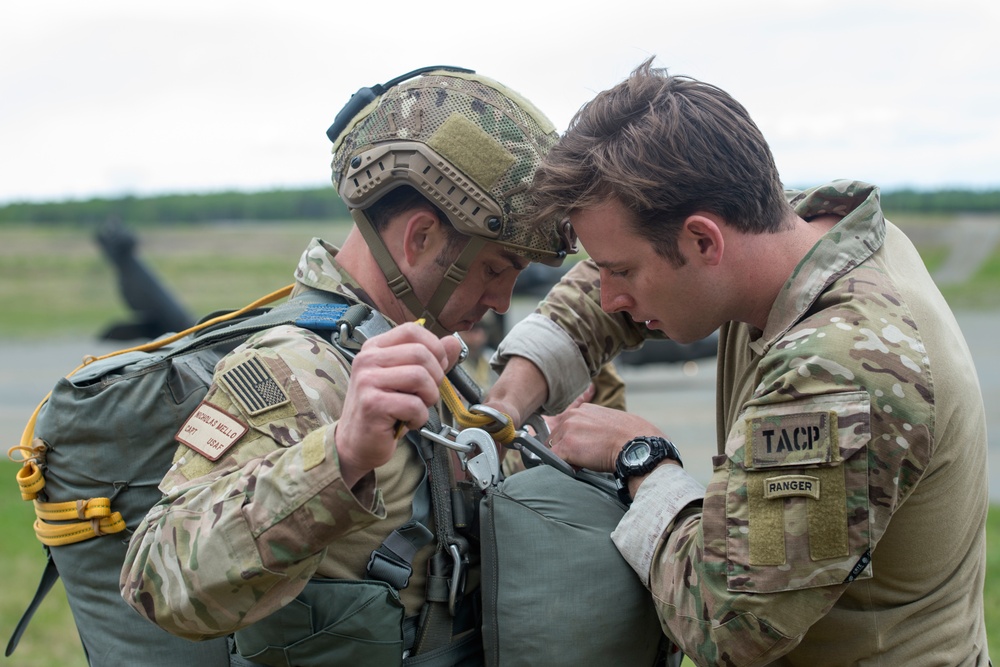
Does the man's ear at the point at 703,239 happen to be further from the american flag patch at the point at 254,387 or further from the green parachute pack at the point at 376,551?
the american flag patch at the point at 254,387

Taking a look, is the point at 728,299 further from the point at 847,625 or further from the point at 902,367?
the point at 847,625

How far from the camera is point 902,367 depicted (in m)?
2.51

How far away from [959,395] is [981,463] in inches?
13.7

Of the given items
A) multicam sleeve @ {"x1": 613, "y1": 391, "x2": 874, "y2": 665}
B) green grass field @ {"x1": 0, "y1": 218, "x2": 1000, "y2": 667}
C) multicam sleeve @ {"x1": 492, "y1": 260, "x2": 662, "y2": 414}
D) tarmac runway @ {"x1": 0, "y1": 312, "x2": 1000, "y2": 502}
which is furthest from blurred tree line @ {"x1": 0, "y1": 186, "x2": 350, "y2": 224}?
multicam sleeve @ {"x1": 613, "y1": 391, "x2": 874, "y2": 665}

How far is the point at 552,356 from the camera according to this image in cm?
357

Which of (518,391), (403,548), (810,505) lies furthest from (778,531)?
(518,391)

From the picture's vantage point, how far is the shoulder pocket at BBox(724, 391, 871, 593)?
8.04ft

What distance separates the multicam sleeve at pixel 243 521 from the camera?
2350 millimetres

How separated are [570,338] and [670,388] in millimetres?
12472

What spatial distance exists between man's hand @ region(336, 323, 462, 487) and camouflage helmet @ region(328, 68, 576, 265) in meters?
0.91

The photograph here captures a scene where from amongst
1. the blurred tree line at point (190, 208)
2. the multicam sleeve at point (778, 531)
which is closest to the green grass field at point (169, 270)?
the blurred tree line at point (190, 208)

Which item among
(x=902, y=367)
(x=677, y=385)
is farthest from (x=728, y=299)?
(x=677, y=385)

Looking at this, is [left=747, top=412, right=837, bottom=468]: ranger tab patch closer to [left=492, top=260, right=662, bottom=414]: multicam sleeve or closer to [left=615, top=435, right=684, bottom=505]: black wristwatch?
[left=615, top=435, right=684, bottom=505]: black wristwatch

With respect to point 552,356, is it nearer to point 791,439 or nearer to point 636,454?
point 636,454
